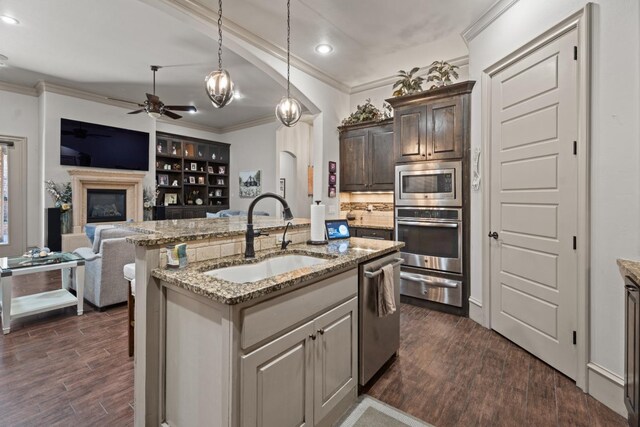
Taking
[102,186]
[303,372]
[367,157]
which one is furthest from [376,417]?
[102,186]

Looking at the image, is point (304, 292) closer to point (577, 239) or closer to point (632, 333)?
point (632, 333)

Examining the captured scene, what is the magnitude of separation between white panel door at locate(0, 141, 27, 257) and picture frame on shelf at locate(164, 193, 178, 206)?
2.60m

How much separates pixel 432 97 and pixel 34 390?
439cm

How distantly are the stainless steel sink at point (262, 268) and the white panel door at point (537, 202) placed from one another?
5.99 ft

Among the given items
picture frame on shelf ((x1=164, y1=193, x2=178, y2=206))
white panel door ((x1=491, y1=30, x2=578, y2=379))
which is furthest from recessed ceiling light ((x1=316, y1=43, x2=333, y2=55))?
picture frame on shelf ((x1=164, y1=193, x2=178, y2=206))

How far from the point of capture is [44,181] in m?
5.57

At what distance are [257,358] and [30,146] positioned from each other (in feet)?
23.7

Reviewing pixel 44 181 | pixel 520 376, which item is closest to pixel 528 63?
pixel 520 376

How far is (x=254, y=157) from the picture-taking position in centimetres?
798

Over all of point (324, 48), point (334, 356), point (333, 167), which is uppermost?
point (324, 48)

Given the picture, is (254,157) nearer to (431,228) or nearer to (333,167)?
(333,167)

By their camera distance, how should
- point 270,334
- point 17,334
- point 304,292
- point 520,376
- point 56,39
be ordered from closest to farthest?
point 270,334
point 304,292
point 520,376
point 17,334
point 56,39

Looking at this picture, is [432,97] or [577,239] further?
[432,97]

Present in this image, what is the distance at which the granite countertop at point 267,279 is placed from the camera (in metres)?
1.19
